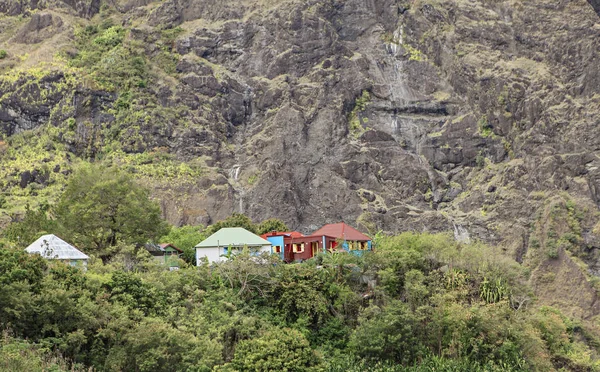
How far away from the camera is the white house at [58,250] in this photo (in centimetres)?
6325

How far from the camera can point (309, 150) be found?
399 ft

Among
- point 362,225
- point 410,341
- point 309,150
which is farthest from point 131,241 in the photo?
point 309,150

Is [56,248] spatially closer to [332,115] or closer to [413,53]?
[332,115]

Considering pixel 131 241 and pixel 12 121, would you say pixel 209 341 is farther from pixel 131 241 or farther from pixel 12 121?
pixel 12 121

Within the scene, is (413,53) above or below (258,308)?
above

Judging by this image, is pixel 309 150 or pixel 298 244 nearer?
pixel 298 244

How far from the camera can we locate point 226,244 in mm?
73062

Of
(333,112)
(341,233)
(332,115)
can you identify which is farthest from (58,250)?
(333,112)

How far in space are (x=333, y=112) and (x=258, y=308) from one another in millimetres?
64130

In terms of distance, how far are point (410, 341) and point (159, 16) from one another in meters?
90.7

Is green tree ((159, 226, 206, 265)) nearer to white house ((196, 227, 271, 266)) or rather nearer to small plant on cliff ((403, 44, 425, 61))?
white house ((196, 227, 271, 266))

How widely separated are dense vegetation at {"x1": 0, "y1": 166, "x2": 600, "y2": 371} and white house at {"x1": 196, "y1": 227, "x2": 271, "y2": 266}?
4.12 m

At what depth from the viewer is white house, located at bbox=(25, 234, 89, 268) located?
63250 mm

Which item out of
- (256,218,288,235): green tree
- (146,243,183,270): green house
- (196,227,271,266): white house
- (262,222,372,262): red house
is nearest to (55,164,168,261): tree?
(146,243,183,270): green house
